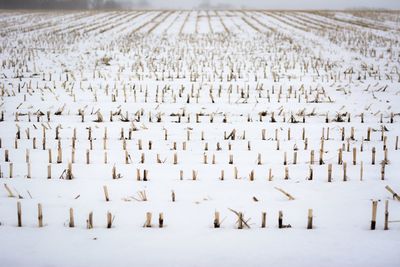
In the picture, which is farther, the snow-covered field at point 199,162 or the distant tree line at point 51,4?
the distant tree line at point 51,4

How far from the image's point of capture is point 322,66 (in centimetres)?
1354

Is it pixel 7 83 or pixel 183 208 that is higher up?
pixel 7 83

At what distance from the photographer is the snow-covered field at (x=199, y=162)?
11.9 ft

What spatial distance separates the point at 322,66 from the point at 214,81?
4069mm

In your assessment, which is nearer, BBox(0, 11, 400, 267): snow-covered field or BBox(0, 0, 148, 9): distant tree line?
BBox(0, 11, 400, 267): snow-covered field

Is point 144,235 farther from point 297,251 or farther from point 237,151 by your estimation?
point 237,151

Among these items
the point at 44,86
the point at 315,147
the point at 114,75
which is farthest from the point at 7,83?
the point at 315,147

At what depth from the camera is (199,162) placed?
569 centimetres

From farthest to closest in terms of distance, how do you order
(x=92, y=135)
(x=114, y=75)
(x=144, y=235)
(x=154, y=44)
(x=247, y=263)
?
(x=154, y=44) → (x=114, y=75) → (x=92, y=135) → (x=144, y=235) → (x=247, y=263)

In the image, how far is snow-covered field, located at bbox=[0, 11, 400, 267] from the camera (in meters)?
3.62

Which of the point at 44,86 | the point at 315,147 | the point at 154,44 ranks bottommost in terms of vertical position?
the point at 315,147

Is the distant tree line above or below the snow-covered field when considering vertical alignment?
above

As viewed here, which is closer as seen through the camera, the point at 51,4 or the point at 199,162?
the point at 199,162

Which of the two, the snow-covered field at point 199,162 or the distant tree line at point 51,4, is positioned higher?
the distant tree line at point 51,4
